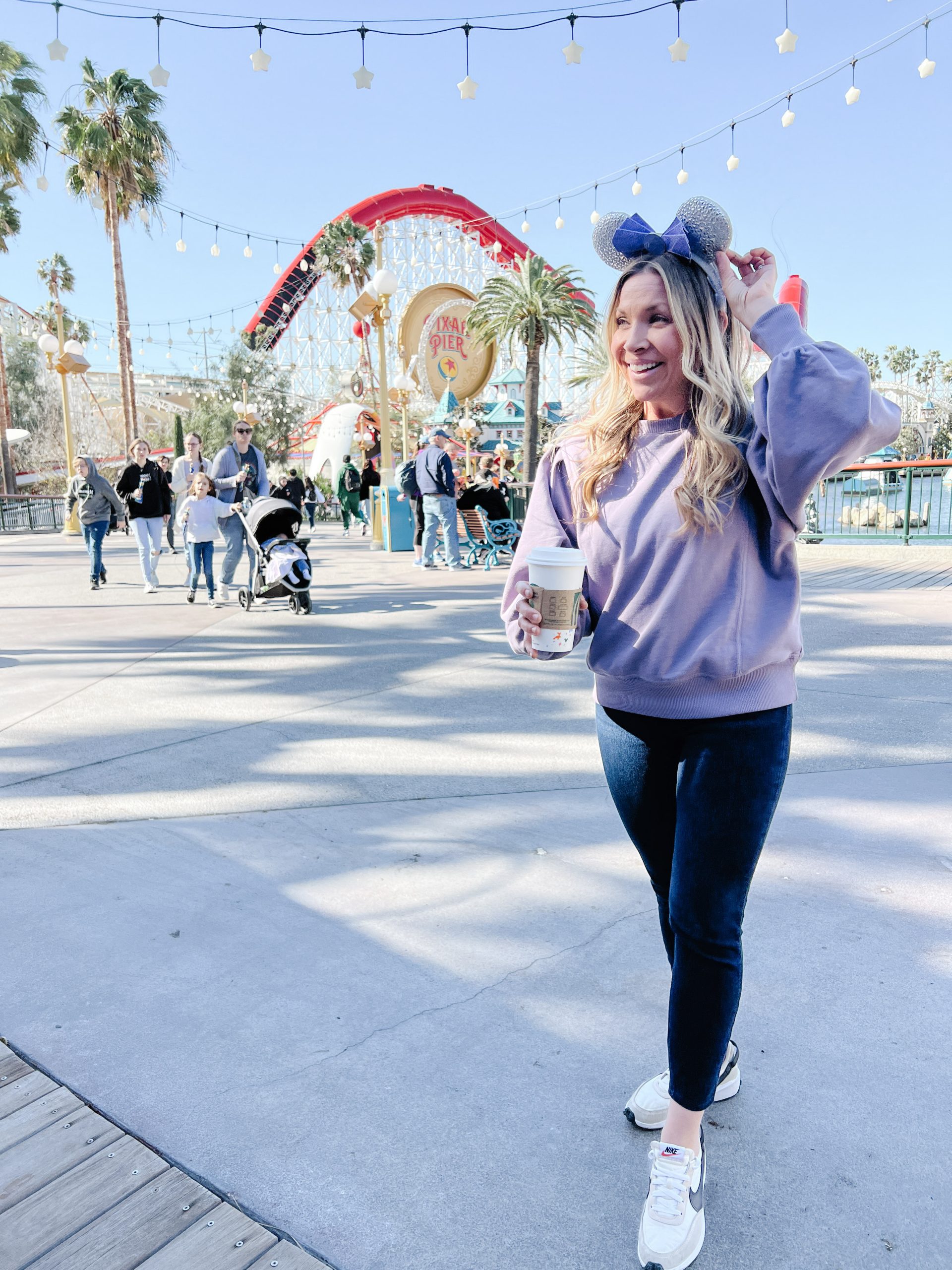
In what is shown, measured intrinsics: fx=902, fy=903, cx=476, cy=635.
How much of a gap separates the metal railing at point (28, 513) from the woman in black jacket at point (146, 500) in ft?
54.1

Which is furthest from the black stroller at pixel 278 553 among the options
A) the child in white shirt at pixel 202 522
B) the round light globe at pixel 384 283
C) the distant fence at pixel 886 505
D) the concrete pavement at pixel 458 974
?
the round light globe at pixel 384 283

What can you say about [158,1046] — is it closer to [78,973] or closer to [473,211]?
[78,973]

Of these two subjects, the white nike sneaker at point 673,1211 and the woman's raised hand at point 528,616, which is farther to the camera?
the woman's raised hand at point 528,616

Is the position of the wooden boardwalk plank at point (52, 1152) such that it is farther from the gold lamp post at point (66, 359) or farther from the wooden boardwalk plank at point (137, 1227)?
the gold lamp post at point (66, 359)

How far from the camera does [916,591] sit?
9.66 metres

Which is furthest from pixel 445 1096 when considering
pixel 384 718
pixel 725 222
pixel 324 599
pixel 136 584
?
pixel 136 584

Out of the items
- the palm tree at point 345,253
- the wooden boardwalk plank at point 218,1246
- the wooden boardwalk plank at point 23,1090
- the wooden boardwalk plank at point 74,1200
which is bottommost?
the wooden boardwalk plank at point 218,1246

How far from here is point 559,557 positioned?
1.73 m

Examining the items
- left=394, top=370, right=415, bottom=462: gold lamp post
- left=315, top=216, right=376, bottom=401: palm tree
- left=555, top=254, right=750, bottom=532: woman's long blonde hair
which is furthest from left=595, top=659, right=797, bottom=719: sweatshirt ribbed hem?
left=315, top=216, right=376, bottom=401: palm tree

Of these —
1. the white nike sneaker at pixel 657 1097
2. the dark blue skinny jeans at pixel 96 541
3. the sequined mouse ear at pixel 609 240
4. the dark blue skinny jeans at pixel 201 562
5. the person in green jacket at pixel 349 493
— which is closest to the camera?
the sequined mouse ear at pixel 609 240

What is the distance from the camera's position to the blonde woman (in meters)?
1.64

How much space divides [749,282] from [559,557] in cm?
64

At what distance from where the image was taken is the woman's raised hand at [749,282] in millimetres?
1691

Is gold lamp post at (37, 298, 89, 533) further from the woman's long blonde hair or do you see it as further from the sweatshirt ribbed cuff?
the sweatshirt ribbed cuff
